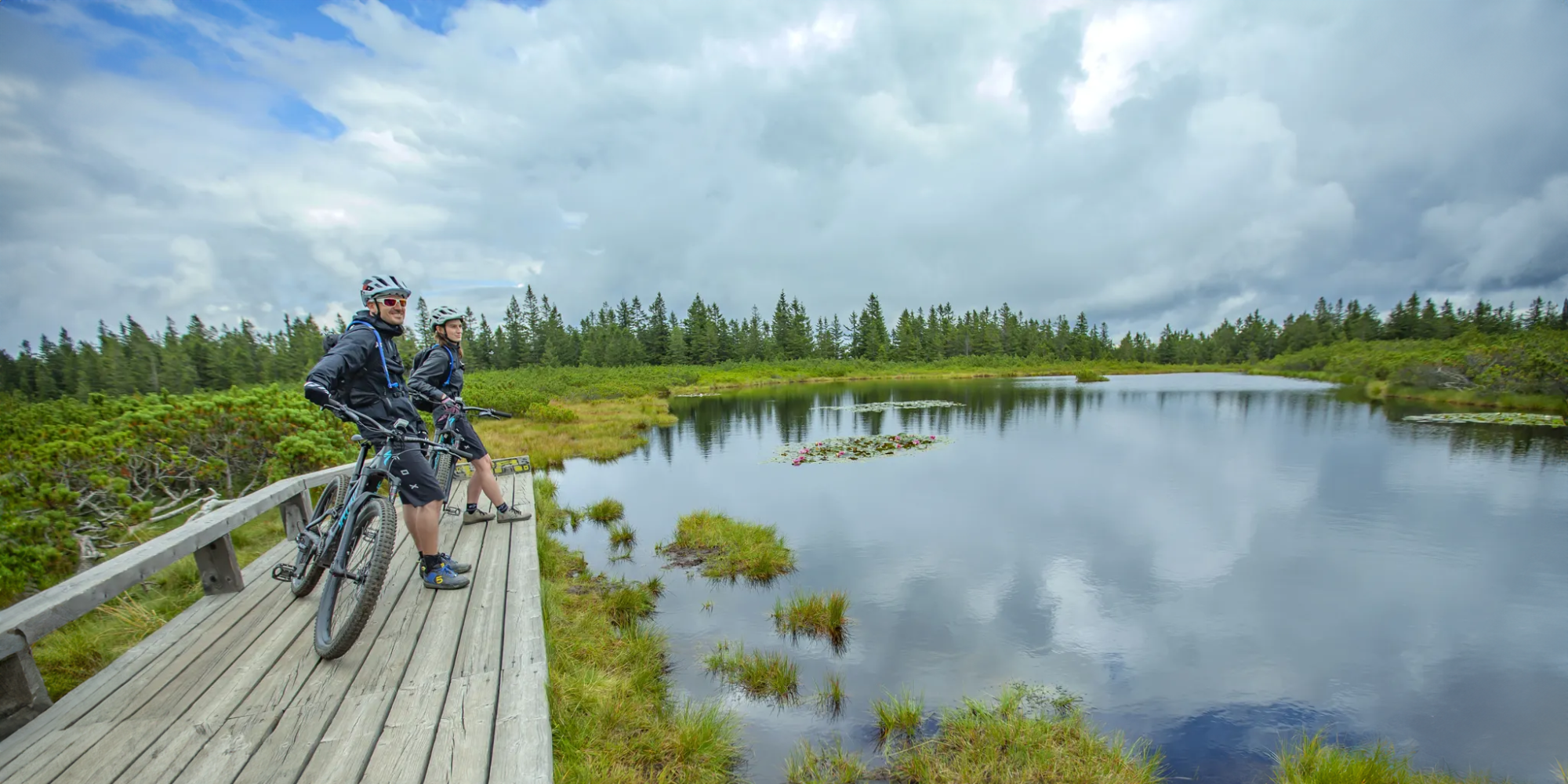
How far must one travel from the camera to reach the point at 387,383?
14.9ft

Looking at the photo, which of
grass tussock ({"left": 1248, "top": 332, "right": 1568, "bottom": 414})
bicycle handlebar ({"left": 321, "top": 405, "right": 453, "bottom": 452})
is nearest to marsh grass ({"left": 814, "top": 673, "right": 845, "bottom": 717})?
bicycle handlebar ({"left": 321, "top": 405, "right": 453, "bottom": 452})

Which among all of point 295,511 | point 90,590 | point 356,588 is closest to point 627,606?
point 295,511

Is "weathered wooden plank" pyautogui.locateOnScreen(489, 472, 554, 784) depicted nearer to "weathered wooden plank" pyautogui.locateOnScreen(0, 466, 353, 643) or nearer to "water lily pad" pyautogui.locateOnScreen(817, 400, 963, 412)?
"weathered wooden plank" pyautogui.locateOnScreen(0, 466, 353, 643)

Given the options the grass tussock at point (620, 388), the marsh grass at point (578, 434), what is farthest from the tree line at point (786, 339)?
the marsh grass at point (578, 434)

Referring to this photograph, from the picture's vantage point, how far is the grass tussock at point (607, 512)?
41.5 ft

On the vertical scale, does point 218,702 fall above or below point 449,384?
below

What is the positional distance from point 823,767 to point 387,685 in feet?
11.0

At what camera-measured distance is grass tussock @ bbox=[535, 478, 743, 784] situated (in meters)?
4.30

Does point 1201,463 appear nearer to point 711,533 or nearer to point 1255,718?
point 1255,718

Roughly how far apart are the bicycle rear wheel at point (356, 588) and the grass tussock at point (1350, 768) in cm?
A: 694

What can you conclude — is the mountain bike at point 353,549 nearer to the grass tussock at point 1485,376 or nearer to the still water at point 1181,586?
the still water at point 1181,586

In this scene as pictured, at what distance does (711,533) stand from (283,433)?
→ 6.83m

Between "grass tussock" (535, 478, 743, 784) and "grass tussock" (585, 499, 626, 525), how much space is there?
465 cm

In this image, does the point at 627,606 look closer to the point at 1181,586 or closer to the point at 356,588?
the point at 356,588
